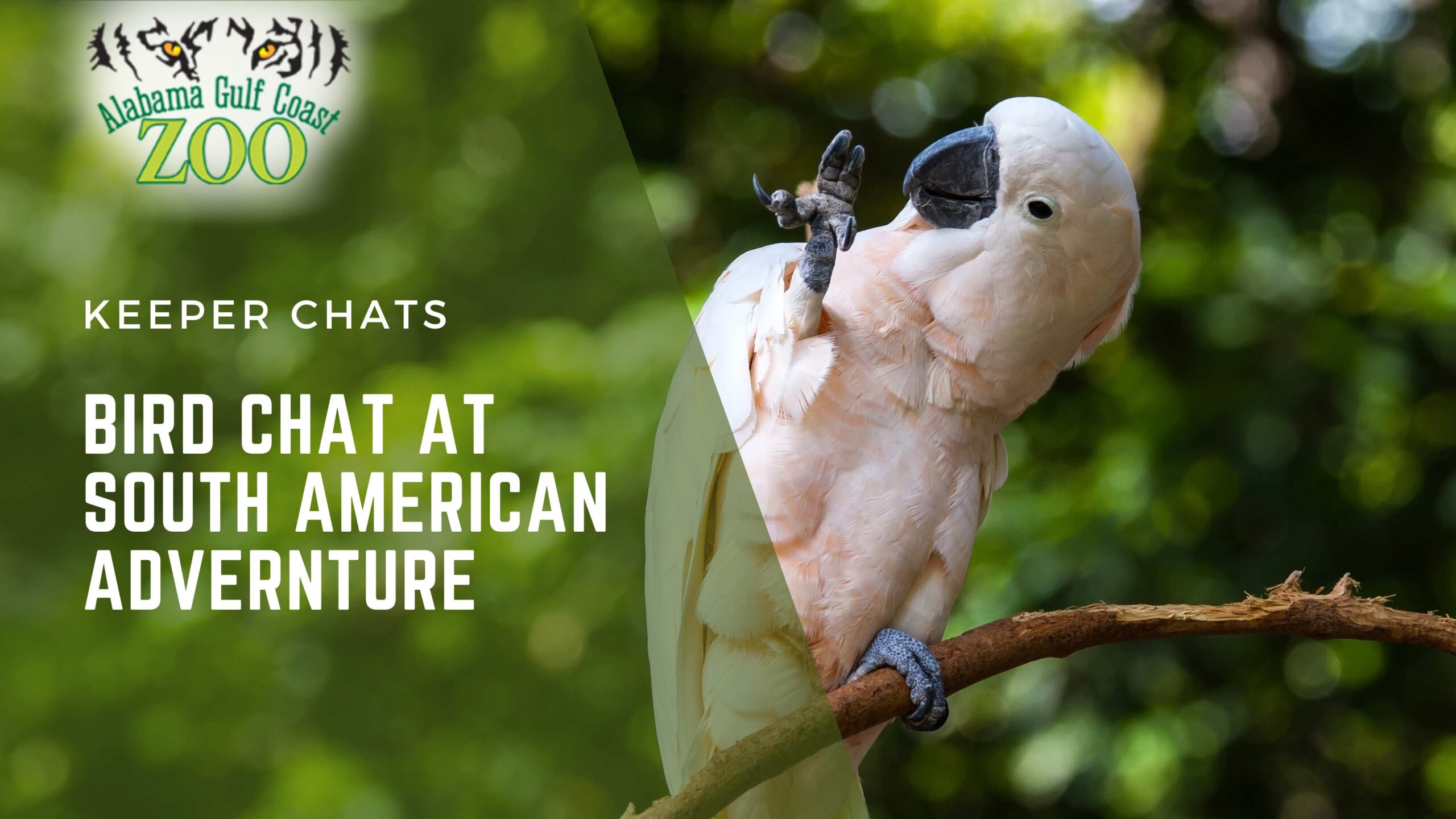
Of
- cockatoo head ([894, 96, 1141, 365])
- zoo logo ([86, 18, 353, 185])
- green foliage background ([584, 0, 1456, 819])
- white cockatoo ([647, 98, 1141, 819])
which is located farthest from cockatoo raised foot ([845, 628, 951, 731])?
zoo logo ([86, 18, 353, 185])

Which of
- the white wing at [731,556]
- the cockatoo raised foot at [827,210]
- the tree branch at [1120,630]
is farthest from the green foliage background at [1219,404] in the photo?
the cockatoo raised foot at [827,210]

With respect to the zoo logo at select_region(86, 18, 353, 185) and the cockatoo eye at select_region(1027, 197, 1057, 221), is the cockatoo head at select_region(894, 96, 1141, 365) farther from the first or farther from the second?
the zoo logo at select_region(86, 18, 353, 185)

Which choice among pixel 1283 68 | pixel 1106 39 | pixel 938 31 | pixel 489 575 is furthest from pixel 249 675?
pixel 1283 68

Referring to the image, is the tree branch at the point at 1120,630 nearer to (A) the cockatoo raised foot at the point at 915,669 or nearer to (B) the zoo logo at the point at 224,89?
(A) the cockatoo raised foot at the point at 915,669

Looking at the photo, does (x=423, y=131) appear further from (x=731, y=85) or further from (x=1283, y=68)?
(x=1283, y=68)

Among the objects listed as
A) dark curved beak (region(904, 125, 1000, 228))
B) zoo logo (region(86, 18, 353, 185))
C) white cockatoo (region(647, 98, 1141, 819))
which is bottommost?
white cockatoo (region(647, 98, 1141, 819))

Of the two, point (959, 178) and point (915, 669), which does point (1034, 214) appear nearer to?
point (959, 178)
